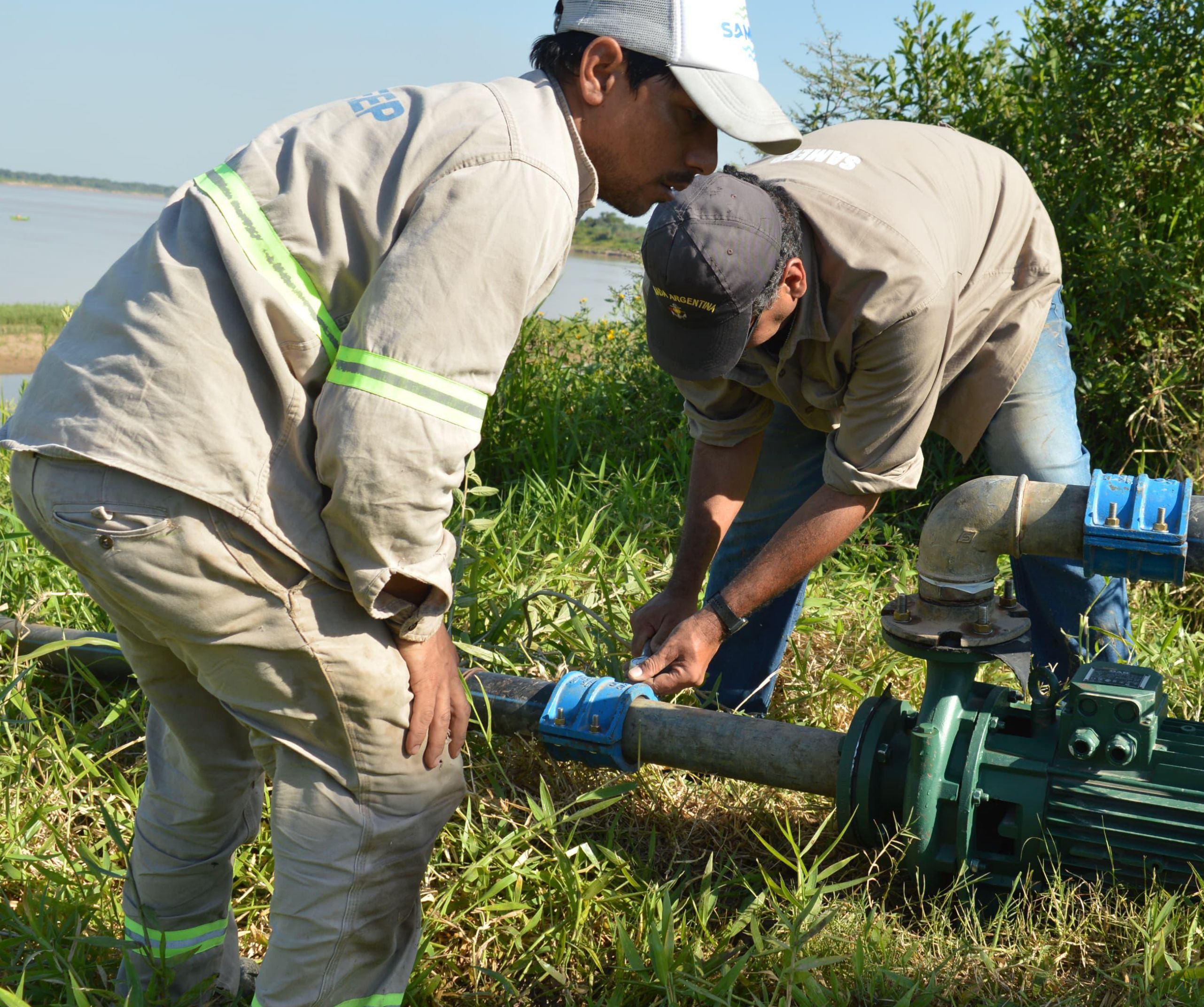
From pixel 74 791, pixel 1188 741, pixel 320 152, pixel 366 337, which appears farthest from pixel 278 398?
pixel 1188 741

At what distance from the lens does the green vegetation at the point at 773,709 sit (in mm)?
2193

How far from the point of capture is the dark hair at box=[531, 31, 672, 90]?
1757 mm

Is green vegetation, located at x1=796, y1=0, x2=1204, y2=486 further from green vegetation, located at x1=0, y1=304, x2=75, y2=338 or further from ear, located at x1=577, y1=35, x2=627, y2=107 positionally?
green vegetation, located at x1=0, y1=304, x2=75, y2=338

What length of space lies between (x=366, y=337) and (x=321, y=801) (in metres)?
0.76

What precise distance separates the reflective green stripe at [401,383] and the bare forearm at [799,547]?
1250 millimetres

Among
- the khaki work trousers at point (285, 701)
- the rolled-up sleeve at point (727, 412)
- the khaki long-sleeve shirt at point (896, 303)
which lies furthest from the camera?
the rolled-up sleeve at point (727, 412)

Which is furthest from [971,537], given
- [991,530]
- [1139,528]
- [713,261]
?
[713,261]

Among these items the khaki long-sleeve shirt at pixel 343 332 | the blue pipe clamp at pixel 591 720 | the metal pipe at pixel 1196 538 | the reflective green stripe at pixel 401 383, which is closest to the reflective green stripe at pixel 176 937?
the blue pipe clamp at pixel 591 720

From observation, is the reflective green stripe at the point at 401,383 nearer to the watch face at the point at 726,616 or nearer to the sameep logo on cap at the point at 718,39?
the sameep logo on cap at the point at 718,39

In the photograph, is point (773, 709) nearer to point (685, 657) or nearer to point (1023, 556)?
point (685, 657)

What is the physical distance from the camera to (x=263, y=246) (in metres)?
1.62

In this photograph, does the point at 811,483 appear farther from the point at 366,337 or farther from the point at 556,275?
the point at 366,337

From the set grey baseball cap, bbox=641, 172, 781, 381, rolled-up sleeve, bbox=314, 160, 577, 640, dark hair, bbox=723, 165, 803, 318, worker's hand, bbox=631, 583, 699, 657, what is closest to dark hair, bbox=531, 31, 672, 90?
rolled-up sleeve, bbox=314, 160, 577, 640

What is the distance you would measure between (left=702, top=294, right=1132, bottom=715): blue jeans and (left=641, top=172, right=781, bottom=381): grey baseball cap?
0.79 meters
